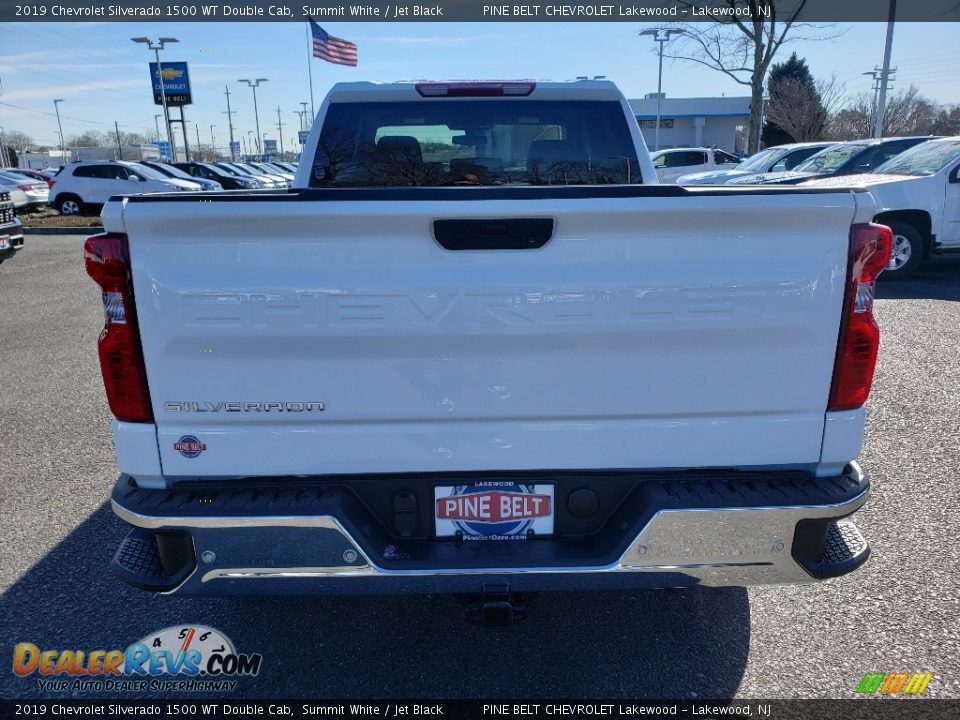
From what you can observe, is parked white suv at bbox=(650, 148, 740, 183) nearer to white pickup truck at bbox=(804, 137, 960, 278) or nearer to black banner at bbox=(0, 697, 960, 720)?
white pickup truck at bbox=(804, 137, 960, 278)

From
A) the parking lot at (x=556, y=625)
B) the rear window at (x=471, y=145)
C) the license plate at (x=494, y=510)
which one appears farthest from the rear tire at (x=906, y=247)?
the license plate at (x=494, y=510)

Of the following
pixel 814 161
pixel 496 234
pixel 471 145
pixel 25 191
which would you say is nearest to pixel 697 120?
pixel 814 161

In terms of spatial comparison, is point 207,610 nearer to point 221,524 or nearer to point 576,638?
point 221,524

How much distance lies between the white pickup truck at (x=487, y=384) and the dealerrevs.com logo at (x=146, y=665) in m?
0.64

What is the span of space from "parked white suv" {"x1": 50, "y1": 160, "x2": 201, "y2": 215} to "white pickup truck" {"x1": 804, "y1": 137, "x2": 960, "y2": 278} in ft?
62.5

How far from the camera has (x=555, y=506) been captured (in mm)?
2264

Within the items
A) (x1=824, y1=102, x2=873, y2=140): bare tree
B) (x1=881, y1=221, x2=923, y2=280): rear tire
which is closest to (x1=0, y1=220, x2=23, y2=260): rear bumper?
(x1=881, y1=221, x2=923, y2=280): rear tire

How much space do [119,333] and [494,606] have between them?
1403 mm

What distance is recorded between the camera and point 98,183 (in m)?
22.5

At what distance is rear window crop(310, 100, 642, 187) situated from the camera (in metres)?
3.88

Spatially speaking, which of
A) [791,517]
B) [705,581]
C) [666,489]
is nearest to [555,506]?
[666,489]

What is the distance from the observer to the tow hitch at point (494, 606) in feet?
7.18

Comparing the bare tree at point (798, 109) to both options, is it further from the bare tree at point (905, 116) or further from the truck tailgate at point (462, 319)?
the truck tailgate at point (462, 319)

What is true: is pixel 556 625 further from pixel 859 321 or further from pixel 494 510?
pixel 859 321
